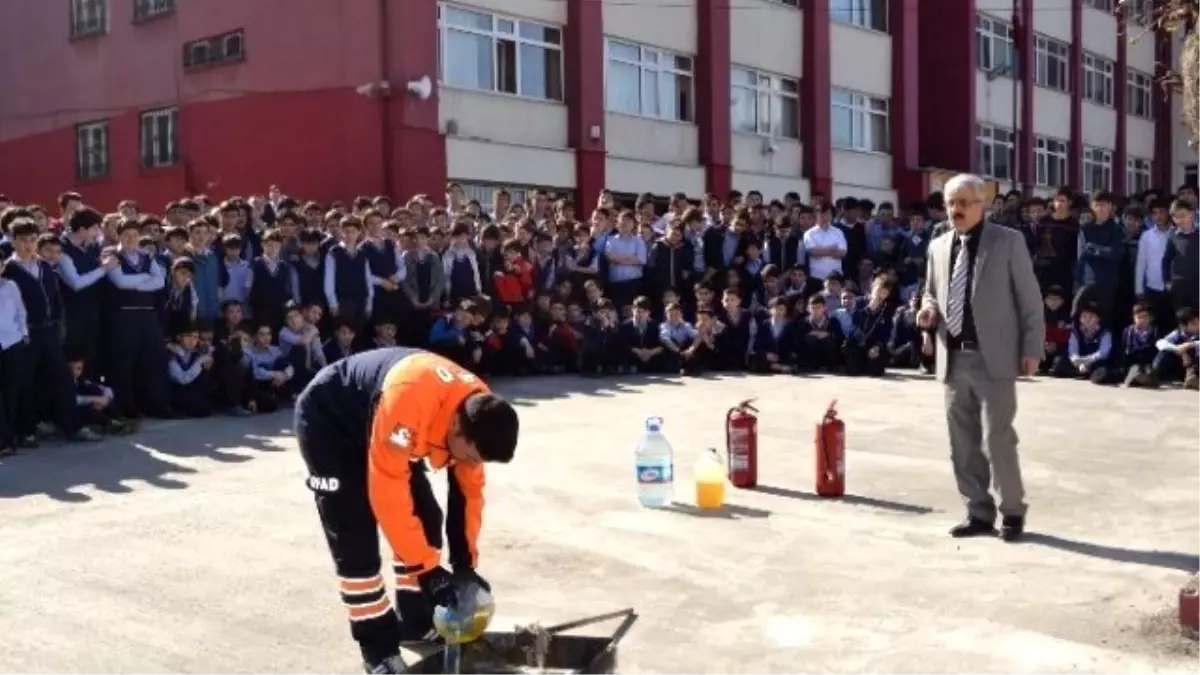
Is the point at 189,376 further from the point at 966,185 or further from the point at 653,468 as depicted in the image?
the point at 966,185

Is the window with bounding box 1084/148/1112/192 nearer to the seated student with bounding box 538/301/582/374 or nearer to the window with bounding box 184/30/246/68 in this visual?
the window with bounding box 184/30/246/68

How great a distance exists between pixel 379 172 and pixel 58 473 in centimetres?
1259

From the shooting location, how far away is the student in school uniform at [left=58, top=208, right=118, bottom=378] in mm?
12586

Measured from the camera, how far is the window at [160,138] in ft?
85.7

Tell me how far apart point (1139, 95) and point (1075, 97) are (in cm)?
689

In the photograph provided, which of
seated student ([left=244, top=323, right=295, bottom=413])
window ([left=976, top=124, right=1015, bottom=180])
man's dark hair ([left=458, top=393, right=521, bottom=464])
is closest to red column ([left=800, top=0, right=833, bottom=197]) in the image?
window ([left=976, top=124, right=1015, bottom=180])

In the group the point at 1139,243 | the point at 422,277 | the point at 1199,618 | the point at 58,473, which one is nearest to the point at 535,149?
the point at 422,277

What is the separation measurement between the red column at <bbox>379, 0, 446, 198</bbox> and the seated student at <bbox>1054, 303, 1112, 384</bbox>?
1079cm

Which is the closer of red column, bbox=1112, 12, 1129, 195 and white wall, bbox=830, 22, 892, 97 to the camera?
white wall, bbox=830, 22, 892, 97

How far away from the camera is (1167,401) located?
46.3ft

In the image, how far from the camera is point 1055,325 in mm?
16484

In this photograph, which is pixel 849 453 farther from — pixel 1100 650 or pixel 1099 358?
pixel 1099 358

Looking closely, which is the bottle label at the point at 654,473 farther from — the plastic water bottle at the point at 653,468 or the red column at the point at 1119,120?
the red column at the point at 1119,120

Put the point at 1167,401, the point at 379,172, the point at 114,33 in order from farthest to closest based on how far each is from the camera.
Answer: the point at 114,33
the point at 379,172
the point at 1167,401
